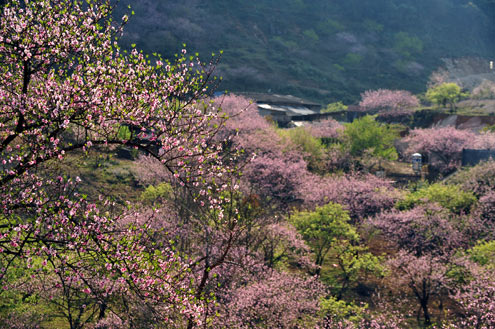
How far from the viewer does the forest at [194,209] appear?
8.89 m

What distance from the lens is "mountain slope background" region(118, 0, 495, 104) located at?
11162 cm

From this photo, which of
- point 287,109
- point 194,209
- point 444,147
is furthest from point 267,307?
point 287,109

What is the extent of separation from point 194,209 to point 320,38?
128 metres

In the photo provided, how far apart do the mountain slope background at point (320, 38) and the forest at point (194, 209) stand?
50.4 m

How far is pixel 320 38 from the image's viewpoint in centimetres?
14512

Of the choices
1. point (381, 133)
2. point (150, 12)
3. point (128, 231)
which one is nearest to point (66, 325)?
point (128, 231)

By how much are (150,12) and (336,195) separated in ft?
310

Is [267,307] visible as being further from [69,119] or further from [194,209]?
[69,119]

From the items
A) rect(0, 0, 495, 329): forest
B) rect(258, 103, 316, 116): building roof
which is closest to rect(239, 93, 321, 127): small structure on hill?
rect(258, 103, 316, 116): building roof

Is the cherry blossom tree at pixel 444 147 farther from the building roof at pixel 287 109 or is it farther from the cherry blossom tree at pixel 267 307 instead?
the cherry blossom tree at pixel 267 307

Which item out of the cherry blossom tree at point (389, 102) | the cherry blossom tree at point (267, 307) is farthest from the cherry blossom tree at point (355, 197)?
the cherry blossom tree at point (389, 102)

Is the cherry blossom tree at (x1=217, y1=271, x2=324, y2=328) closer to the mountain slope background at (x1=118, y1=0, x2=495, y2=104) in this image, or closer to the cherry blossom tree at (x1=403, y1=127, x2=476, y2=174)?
the cherry blossom tree at (x1=403, y1=127, x2=476, y2=174)

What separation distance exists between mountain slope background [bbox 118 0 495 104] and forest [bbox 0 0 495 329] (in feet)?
165

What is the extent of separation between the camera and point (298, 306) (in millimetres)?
18531
